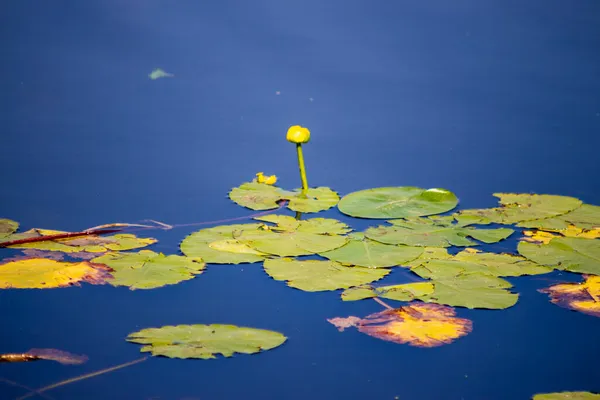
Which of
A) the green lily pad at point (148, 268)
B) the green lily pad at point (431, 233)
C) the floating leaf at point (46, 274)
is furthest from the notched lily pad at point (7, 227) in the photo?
the green lily pad at point (431, 233)

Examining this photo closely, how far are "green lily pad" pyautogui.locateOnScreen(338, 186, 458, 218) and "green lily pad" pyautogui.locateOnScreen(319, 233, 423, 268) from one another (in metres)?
0.22

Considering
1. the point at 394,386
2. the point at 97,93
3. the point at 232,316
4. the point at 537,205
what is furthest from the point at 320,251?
the point at 97,93

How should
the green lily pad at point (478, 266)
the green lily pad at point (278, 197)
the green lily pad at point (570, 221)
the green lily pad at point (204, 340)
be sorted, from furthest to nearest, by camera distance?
the green lily pad at point (278, 197) → the green lily pad at point (570, 221) → the green lily pad at point (478, 266) → the green lily pad at point (204, 340)

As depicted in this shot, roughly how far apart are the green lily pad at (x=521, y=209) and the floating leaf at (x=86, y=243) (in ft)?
2.92

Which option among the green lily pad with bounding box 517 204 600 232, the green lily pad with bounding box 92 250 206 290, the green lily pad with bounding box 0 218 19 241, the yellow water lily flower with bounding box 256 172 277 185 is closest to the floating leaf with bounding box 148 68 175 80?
the yellow water lily flower with bounding box 256 172 277 185

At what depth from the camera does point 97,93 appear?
9.90 feet

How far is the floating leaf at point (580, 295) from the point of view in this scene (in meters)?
1.69

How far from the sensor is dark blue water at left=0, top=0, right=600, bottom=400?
147 cm

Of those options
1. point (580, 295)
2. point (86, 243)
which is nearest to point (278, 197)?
point (86, 243)

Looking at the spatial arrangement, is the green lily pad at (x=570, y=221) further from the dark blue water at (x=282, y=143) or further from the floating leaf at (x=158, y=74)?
the floating leaf at (x=158, y=74)

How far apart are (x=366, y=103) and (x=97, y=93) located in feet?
3.49

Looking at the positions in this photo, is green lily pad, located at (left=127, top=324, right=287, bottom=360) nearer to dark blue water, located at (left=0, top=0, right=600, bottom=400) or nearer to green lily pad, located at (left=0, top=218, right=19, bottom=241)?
dark blue water, located at (left=0, top=0, right=600, bottom=400)

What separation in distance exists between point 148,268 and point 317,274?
40 centimetres

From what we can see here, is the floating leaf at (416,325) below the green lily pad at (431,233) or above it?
below
